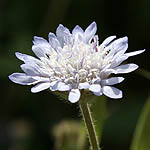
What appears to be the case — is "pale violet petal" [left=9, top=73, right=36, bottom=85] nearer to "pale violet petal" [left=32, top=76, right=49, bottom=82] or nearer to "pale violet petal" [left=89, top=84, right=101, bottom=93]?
"pale violet petal" [left=32, top=76, right=49, bottom=82]

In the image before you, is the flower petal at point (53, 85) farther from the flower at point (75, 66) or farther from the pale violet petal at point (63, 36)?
the pale violet petal at point (63, 36)

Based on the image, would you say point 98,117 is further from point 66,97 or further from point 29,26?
point 29,26

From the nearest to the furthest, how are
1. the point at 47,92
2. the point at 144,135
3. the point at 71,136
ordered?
1. the point at 144,135
2. the point at 71,136
3. the point at 47,92

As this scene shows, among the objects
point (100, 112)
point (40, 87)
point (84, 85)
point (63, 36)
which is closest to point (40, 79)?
point (40, 87)

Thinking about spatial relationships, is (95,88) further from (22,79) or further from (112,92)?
(22,79)

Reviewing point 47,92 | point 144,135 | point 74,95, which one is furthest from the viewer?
point 47,92

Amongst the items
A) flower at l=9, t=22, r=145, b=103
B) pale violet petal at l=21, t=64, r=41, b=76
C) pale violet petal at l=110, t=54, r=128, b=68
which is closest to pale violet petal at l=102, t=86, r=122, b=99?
flower at l=9, t=22, r=145, b=103

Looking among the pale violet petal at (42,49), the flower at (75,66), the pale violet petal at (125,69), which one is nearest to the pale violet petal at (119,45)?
the flower at (75,66)
